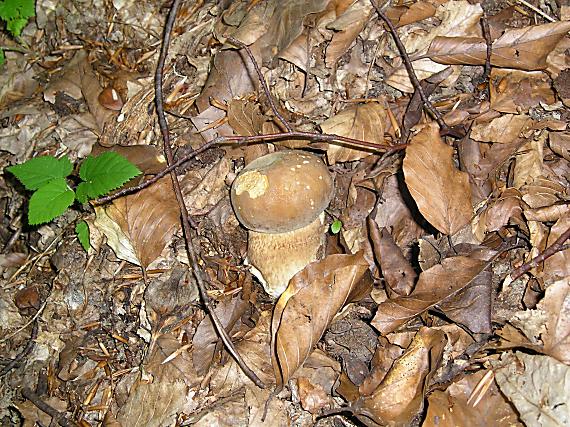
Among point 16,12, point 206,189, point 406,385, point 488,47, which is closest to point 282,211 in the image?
point 206,189

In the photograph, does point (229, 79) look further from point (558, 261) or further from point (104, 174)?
point (558, 261)

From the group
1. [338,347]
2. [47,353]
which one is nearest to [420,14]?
[338,347]

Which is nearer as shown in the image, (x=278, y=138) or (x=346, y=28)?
(x=278, y=138)

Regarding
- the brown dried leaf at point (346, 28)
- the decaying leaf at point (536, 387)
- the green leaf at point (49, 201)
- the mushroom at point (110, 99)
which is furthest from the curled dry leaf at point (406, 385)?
the mushroom at point (110, 99)

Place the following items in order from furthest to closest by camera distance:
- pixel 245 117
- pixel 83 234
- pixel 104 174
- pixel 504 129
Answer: pixel 83 234 → pixel 245 117 → pixel 104 174 → pixel 504 129

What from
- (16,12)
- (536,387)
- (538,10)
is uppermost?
(16,12)

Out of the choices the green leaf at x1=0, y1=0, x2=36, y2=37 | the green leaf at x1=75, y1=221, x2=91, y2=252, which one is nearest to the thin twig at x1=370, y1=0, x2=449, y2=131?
the green leaf at x1=75, y1=221, x2=91, y2=252

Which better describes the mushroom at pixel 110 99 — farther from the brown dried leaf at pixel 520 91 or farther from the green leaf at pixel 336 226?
the brown dried leaf at pixel 520 91
